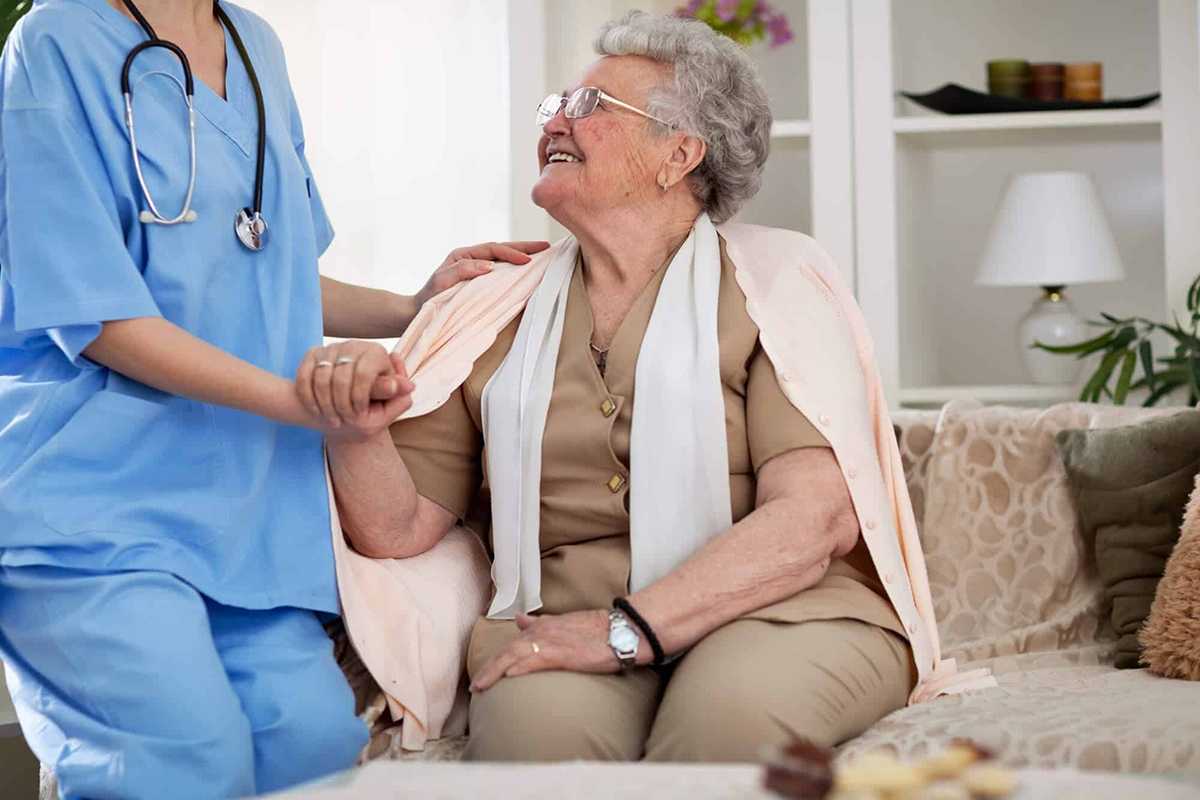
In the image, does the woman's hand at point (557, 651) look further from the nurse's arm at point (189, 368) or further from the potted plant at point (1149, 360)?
the potted plant at point (1149, 360)

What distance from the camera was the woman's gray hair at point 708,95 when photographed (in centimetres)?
204

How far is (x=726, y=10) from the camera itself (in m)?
3.45

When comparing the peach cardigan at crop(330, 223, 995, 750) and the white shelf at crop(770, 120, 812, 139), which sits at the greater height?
the white shelf at crop(770, 120, 812, 139)

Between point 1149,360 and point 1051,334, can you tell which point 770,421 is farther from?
point 1051,334

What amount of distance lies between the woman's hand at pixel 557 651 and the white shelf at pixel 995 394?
5.56 ft

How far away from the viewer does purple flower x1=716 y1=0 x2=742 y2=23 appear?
3.44m

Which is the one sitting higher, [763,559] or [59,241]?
[59,241]

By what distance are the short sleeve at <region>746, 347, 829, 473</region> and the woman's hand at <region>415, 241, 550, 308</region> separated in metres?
0.45

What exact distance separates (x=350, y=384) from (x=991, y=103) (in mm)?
2184

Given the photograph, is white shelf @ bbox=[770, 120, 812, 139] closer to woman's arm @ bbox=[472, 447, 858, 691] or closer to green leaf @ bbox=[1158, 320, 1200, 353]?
green leaf @ bbox=[1158, 320, 1200, 353]

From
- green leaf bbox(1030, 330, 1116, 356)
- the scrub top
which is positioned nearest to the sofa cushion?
the scrub top

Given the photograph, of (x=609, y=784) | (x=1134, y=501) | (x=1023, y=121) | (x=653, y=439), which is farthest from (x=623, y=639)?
(x=1023, y=121)

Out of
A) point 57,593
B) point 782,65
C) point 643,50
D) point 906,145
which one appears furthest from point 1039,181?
point 57,593

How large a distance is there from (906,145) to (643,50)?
148cm
